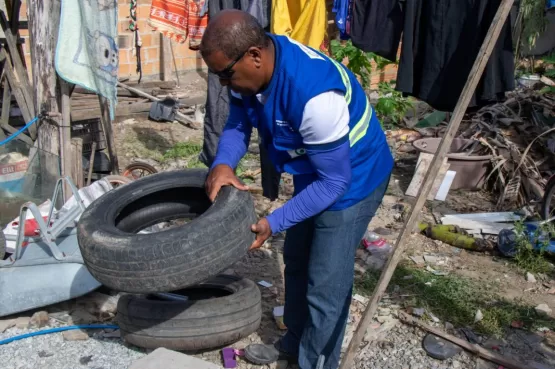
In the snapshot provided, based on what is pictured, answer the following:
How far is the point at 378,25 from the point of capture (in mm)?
4707

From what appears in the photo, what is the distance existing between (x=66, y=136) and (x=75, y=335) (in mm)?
2163

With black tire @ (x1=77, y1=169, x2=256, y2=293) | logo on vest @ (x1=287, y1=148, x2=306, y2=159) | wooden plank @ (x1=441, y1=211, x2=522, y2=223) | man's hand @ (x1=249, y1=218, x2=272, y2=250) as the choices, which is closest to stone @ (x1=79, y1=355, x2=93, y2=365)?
black tire @ (x1=77, y1=169, x2=256, y2=293)

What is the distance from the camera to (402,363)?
12.8ft

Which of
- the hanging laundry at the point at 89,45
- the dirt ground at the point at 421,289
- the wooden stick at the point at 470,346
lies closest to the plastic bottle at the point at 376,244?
the dirt ground at the point at 421,289

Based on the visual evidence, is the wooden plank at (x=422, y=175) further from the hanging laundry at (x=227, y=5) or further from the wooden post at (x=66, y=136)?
the wooden post at (x=66, y=136)

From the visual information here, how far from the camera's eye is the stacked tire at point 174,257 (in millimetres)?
2930

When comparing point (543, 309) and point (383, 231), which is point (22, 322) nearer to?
point (383, 231)

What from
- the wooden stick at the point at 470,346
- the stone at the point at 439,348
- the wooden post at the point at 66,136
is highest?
the wooden post at the point at 66,136

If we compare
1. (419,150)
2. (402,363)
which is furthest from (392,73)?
(402,363)

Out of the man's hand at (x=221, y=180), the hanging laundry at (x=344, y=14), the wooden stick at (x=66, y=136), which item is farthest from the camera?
the wooden stick at (x=66, y=136)

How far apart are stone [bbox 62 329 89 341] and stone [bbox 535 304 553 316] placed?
10.4 feet

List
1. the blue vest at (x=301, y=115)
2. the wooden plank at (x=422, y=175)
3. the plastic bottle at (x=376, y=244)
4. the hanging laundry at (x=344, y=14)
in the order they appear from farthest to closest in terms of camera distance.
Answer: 1. the wooden plank at (x=422, y=175)
2. the plastic bottle at (x=376, y=244)
3. the hanging laundry at (x=344, y=14)
4. the blue vest at (x=301, y=115)

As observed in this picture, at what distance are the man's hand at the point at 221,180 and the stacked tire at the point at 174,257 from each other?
4 centimetres

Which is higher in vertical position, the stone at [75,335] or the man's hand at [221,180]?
the man's hand at [221,180]
